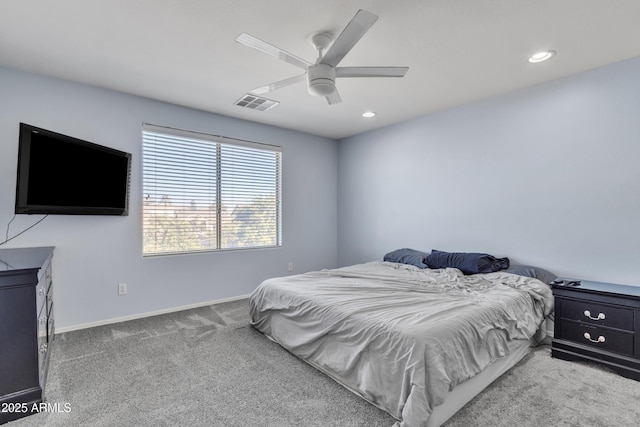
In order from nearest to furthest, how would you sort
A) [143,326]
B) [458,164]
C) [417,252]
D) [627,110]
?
[627,110]
[143,326]
[458,164]
[417,252]

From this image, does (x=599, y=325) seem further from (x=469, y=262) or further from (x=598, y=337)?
(x=469, y=262)

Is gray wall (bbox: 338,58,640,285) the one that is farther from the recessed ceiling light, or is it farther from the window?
the window

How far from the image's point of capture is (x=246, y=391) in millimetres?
2082

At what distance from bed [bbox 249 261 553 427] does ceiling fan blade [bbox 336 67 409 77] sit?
1645 millimetres

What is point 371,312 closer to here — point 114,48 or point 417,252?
point 417,252

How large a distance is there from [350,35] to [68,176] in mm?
2761

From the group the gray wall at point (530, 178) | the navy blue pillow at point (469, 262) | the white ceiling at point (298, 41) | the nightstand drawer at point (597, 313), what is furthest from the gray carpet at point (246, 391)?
the white ceiling at point (298, 41)

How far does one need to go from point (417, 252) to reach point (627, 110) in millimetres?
2444

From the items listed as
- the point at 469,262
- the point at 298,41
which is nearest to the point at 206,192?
the point at 298,41

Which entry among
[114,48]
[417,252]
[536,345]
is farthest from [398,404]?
[114,48]

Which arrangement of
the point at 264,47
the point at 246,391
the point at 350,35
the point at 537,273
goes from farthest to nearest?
the point at 537,273 < the point at 246,391 < the point at 264,47 < the point at 350,35

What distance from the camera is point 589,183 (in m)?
2.83

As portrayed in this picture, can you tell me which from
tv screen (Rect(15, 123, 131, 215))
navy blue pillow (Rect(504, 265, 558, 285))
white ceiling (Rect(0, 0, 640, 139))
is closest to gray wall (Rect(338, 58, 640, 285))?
navy blue pillow (Rect(504, 265, 558, 285))

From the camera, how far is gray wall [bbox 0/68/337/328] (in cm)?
288
